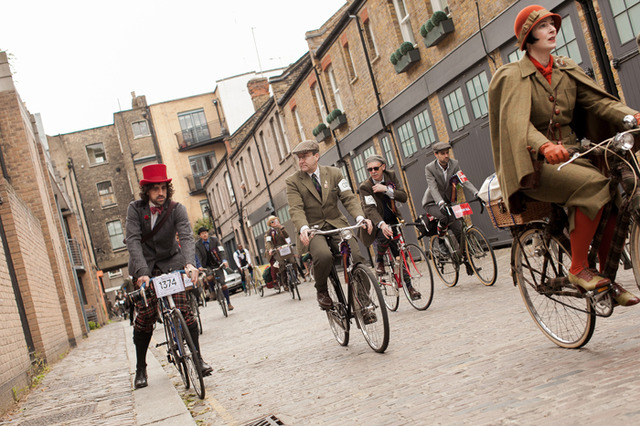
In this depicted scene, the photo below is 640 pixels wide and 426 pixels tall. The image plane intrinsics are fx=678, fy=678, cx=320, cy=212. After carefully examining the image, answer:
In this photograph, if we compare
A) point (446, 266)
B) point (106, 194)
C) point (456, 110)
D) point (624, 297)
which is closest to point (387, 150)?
point (456, 110)

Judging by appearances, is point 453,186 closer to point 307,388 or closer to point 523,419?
point 307,388

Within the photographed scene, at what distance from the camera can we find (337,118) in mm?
21922

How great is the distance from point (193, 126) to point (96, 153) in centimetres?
1085

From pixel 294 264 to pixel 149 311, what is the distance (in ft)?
36.9

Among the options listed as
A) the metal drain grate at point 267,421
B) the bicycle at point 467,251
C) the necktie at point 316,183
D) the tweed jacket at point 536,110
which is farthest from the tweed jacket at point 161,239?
the bicycle at point 467,251

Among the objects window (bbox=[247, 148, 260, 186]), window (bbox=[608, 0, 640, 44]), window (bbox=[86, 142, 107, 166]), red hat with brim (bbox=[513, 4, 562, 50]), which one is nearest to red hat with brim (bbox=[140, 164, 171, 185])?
red hat with brim (bbox=[513, 4, 562, 50])

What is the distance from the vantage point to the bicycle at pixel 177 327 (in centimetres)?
576

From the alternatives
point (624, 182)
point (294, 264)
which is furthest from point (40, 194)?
point (624, 182)

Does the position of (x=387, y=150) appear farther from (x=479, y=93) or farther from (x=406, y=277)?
(x=406, y=277)

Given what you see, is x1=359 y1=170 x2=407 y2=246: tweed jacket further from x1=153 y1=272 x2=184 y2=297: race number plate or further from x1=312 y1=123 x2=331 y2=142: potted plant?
x1=312 y1=123 x2=331 y2=142: potted plant

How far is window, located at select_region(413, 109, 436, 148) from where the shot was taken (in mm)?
16328

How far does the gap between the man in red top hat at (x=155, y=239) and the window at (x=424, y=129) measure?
10.7m

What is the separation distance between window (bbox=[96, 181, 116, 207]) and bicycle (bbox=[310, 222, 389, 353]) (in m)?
55.7

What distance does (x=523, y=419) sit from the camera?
3348 mm
